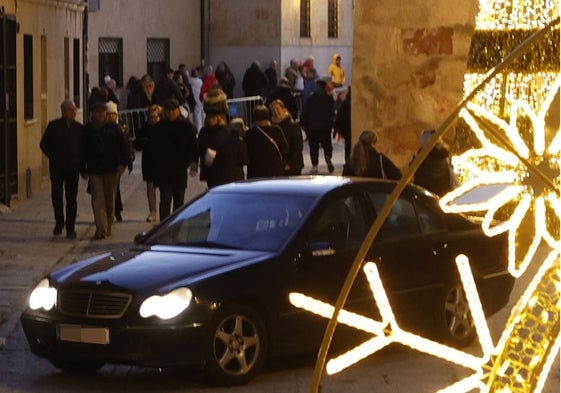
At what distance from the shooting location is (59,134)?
19.2 metres

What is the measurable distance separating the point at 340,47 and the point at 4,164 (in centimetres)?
3243

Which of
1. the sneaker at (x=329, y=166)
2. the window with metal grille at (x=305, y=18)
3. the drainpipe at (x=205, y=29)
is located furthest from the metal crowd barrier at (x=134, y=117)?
the window with metal grille at (x=305, y=18)

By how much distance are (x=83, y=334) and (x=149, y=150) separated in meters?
8.84

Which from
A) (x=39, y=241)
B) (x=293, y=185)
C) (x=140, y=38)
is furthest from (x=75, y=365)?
(x=140, y=38)

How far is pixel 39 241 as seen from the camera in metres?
19.2

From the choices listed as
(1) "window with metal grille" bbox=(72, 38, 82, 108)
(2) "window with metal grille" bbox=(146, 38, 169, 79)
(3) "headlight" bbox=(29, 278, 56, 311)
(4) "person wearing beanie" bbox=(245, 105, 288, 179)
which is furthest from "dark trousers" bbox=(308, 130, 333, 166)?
(3) "headlight" bbox=(29, 278, 56, 311)

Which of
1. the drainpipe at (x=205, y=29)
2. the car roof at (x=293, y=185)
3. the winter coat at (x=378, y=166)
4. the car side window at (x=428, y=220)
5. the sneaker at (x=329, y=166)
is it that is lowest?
the sneaker at (x=329, y=166)

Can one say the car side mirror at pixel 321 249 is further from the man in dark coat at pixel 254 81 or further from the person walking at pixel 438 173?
the man in dark coat at pixel 254 81

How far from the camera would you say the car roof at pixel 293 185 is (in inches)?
444

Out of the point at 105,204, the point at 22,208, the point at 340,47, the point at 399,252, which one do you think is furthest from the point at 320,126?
the point at 340,47

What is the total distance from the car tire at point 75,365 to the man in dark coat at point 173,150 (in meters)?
7.74

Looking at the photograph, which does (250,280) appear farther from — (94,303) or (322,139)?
(322,139)

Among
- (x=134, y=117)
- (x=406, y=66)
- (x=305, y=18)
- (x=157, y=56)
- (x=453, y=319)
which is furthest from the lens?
(x=305, y=18)

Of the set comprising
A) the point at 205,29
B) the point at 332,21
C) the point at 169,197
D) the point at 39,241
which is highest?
the point at 332,21
